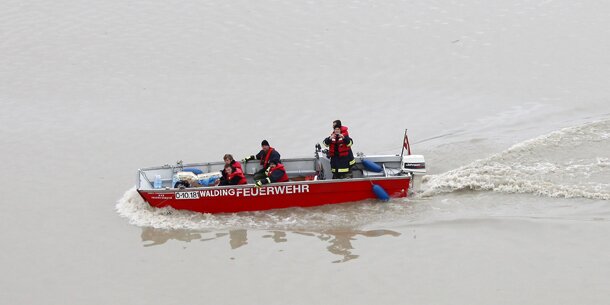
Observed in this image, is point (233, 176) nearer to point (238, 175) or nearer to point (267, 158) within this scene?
point (238, 175)

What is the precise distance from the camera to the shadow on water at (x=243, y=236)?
13.1 m

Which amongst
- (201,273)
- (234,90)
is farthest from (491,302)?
(234,90)

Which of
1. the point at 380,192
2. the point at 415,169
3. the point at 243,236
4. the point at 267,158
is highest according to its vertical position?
the point at 267,158

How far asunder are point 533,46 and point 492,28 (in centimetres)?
153

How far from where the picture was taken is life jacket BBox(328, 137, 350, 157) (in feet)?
46.8

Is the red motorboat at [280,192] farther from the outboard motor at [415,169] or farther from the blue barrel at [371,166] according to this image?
the blue barrel at [371,166]

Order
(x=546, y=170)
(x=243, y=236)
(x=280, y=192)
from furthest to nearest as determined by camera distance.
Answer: (x=546, y=170) → (x=280, y=192) → (x=243, y=236)

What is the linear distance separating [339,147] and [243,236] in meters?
2.48

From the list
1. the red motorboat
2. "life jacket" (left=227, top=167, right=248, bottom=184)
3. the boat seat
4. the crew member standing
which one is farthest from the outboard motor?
"life jacket" (left=227, top=167, right=248, bottom=184)

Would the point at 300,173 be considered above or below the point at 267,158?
below

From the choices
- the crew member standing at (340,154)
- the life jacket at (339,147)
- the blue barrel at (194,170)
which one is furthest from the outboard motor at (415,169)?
the blue barrel at (194,170)

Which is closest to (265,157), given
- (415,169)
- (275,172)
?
(275,172)

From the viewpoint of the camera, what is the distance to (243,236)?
13.5 meters

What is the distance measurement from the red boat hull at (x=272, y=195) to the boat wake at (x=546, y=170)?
1031 mm
